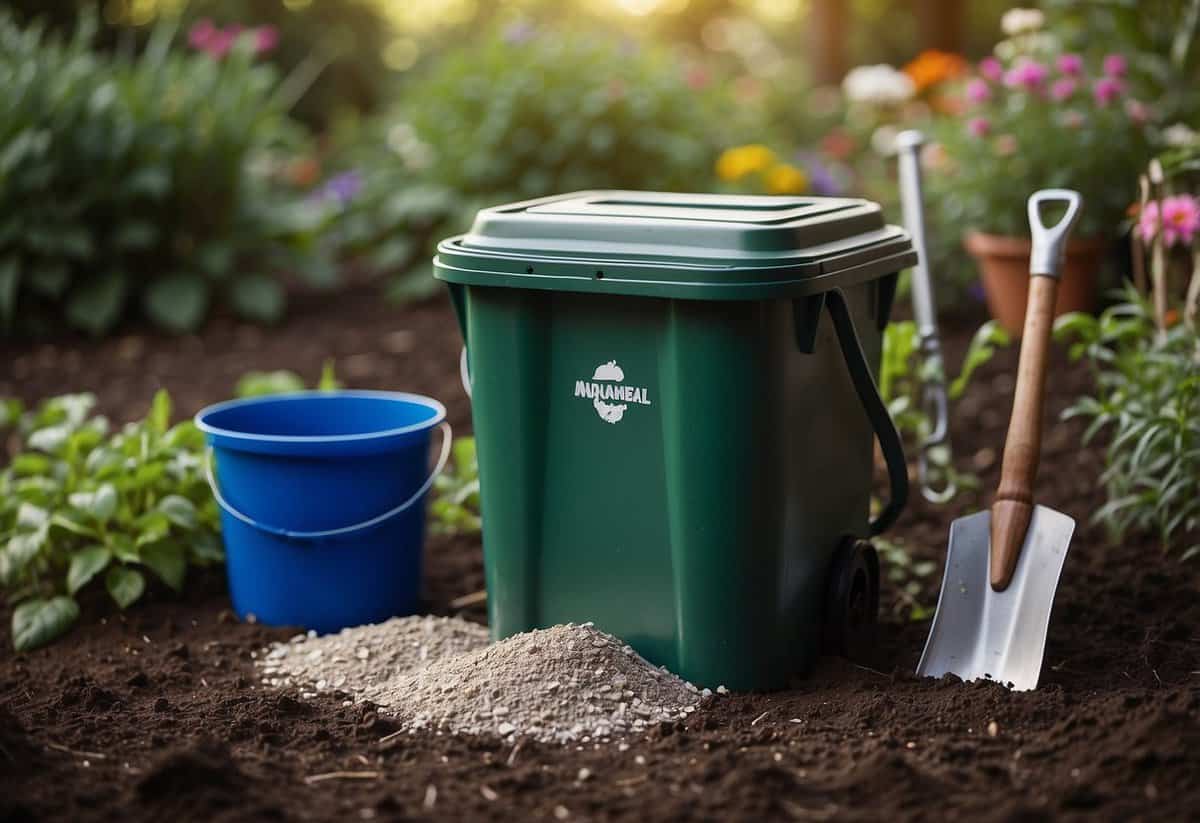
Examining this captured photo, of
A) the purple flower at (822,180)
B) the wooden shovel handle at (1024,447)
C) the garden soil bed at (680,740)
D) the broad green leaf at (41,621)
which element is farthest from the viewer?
the purple flower at (822,180)

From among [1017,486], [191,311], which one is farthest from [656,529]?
[191,311]

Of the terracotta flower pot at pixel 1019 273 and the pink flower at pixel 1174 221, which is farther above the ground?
the pink flower at pixel 1174 221

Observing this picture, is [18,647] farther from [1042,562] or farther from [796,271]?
[1042,562]

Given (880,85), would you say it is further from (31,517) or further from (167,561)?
(31,517)

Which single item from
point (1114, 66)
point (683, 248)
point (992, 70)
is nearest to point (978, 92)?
point (992, 70)

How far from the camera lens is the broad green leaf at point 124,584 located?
313 cm

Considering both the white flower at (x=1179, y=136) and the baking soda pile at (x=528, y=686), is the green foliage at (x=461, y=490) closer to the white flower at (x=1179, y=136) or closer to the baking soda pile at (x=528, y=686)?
the baking soda pile at (x=528, y=686)

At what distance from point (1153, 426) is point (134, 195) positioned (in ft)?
15.4

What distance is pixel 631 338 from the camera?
254 cm

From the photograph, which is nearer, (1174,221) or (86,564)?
(86,564)

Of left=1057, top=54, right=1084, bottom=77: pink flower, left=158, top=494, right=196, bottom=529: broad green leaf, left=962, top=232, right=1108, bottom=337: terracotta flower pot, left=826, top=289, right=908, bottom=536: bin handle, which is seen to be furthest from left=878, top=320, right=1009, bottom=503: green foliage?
left=158, top=494, right=196, bottom=529: broad green leaf

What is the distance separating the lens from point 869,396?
8.79 ft

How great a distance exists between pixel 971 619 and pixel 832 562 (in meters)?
0.31

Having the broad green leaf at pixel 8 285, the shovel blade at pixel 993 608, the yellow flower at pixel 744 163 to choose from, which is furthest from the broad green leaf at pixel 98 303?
the shovel blade at pixel 993 608
